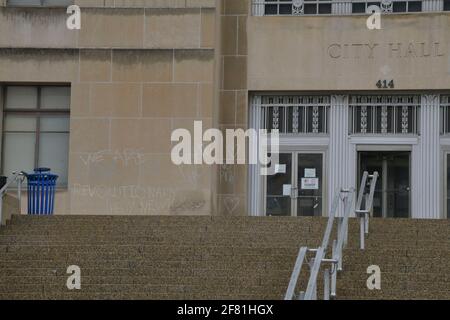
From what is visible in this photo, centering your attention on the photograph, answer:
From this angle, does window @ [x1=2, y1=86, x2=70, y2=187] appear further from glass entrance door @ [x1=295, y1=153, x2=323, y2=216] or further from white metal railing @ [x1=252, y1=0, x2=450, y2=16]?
glass entrance door @ [x1=295, y1=153, x2=323, y2=216]

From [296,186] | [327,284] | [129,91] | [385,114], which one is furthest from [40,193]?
[327,284]

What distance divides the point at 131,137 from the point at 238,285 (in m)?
8.98

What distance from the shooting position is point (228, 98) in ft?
72.2

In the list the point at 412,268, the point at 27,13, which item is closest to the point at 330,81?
the point at 27,13

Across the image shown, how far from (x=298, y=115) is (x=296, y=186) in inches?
65.6

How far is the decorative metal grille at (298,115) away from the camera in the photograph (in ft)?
72.0

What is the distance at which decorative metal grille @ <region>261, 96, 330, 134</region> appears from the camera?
22.0m

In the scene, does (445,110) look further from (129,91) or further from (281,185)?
(129,91)

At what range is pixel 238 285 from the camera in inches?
485

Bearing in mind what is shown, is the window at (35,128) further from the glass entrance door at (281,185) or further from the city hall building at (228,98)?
the glass entrance door at (281,185)

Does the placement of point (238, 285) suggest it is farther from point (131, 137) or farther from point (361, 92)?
point (361, 92)

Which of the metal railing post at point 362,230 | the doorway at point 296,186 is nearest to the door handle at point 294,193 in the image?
the doorway at point 296,186

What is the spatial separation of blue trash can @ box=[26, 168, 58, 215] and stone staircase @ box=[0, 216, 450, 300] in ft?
8.05
